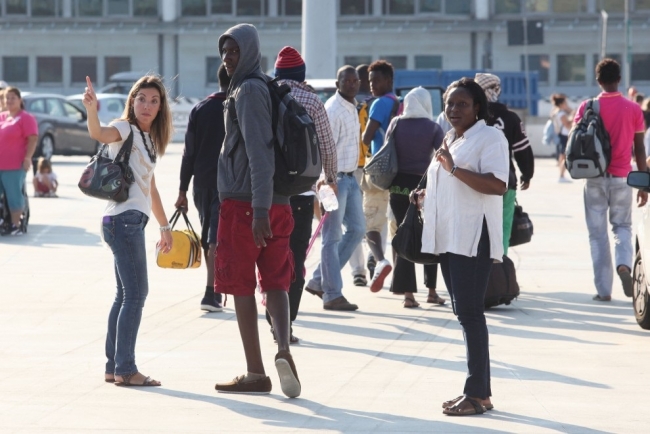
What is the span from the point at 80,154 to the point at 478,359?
27.5 metres

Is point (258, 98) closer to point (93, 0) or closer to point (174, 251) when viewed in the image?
point (174, 251)

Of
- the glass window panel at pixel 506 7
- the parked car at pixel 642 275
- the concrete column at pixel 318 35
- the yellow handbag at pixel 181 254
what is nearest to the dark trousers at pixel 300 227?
the yellow handbag at pixel 181 254

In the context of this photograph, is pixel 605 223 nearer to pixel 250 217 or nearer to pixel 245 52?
pixel 250 217

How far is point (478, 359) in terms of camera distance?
21.5 ft

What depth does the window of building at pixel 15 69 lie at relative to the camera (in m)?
64.1

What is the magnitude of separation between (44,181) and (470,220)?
1545cm

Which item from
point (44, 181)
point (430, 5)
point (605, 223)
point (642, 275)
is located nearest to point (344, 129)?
point (605, 223)

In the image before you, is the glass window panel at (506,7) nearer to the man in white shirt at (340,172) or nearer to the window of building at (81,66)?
the window of building at (81,66)

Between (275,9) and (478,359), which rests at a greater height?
(275,9)

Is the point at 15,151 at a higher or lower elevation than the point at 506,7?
lower

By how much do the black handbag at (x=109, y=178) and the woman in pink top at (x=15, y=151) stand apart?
28.3 feet

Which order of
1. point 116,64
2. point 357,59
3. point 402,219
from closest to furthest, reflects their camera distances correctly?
point 402,219
point 357,59
point 116,64

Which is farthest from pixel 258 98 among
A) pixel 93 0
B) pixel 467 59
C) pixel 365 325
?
pixel 93 0

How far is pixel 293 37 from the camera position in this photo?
62438 mm
